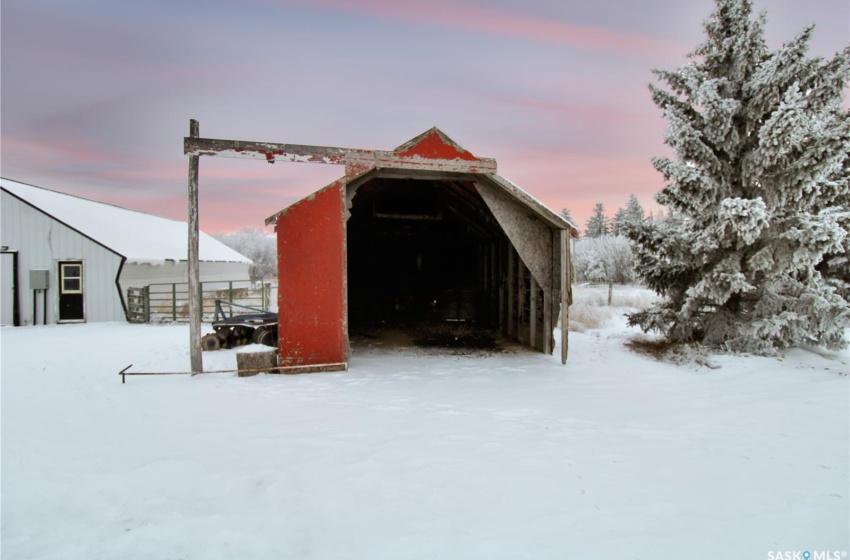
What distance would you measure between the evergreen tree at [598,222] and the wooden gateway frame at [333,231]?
5270 cm

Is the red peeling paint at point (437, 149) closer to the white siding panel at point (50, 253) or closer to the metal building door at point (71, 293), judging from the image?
the white siding panel at point (50, 253)

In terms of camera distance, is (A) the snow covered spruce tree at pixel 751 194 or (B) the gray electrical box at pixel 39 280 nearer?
(A) the snow covered spruce tree at pixel 751 194

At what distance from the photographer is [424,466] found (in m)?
3.62

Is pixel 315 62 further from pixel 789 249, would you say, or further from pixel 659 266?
pixel 789 249

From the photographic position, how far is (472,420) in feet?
15.8

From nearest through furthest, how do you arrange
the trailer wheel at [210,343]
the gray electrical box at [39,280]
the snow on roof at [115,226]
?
the trailer wheel at [210,343] < the gray electrical box at [39,280] < the snow on roof at [115,226]

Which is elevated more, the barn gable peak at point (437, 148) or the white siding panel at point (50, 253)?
the barn gable peak at point (437, 148)

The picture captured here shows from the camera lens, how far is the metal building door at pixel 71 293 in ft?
47.0

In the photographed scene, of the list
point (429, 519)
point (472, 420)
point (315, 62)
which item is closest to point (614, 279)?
point (315, 62)

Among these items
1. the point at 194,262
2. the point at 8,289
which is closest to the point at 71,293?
the point at 8,289

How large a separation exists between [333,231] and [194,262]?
2.31 meters

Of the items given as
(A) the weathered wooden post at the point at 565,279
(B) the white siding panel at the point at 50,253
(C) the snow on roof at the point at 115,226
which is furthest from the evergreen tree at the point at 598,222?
(B) the white siding panel at the point at 50,253

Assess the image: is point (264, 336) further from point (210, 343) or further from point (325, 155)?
point (325, 155)

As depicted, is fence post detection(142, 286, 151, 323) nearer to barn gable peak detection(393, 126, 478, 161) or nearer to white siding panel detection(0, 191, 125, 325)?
white siding panel detection(0, 191, 125, 325)
